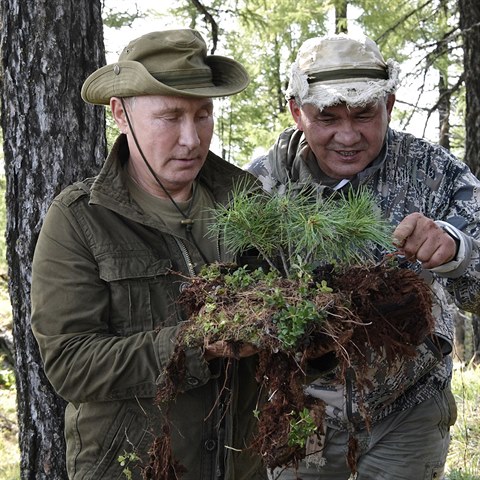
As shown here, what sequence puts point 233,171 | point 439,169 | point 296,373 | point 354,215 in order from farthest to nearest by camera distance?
point 439,169, point 233,171, point 354,215, point 296,373

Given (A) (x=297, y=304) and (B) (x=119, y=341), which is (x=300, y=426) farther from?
(B) (x=119, y=341)

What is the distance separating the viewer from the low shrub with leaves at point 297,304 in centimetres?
197

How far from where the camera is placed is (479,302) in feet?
9.02

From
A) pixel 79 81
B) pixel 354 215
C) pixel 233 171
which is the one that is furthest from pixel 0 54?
pixel 354 215

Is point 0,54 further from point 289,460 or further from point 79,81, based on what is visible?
point 289,460

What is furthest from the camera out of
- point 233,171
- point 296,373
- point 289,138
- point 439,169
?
point 289,138

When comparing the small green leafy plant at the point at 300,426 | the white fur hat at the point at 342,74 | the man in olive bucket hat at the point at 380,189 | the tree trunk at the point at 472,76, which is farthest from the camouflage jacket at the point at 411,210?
the tree trunk at the point at 472,76

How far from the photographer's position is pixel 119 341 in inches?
86.6

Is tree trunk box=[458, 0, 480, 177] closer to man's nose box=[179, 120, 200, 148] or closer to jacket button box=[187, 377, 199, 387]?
man's nose box=[179, 120, 200, 148]

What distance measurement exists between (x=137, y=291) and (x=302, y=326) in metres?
0.64

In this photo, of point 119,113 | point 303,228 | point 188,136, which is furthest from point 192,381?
point 119,113

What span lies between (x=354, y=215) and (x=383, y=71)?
2.98 ft

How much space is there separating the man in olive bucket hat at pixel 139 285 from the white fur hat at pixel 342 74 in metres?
0.45

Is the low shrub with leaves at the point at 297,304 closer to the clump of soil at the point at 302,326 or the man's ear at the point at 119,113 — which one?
the clump of soil at the point at 302,326
